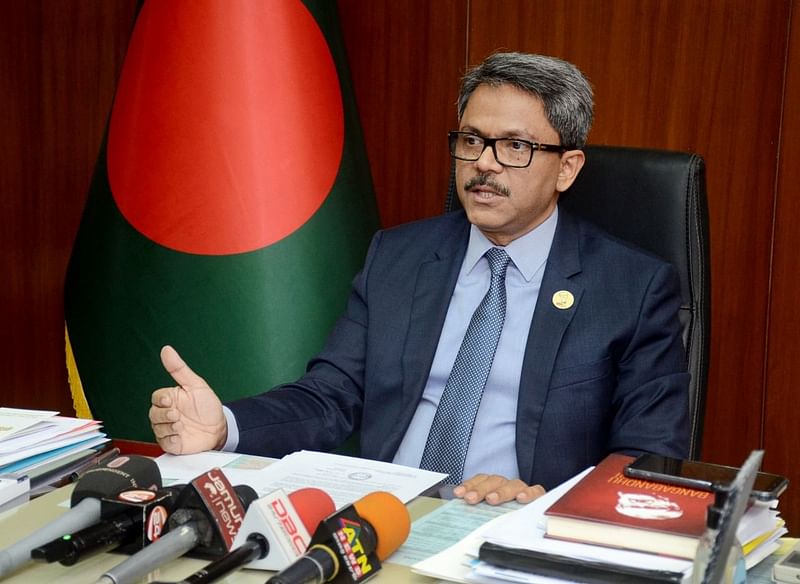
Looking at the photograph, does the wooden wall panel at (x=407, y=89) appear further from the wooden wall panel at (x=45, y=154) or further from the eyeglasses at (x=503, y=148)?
the eyeglasses at (x=503, y=148)

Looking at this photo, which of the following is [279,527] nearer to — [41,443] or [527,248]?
[41,443]

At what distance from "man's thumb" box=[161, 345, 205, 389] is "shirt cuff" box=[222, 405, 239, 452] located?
8cm

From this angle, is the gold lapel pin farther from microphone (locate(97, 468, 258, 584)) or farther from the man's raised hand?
microphone (locate(97, 468, 258, 584))

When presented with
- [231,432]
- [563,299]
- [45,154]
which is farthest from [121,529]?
[45,154]

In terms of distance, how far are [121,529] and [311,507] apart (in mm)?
221

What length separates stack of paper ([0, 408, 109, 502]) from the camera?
1447mm

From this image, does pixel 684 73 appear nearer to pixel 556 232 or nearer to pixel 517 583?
pixel 556 232

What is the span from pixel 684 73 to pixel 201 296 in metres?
1.56

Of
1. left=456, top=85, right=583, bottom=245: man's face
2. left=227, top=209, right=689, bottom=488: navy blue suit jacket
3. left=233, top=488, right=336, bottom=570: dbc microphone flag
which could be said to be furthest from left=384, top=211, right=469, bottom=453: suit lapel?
left=233, top=488, right=336, bottom=570: dbc microphone flag

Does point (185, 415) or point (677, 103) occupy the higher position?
point (677, 103)

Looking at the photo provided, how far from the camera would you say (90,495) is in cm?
121

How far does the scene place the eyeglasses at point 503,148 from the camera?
2.00 metres

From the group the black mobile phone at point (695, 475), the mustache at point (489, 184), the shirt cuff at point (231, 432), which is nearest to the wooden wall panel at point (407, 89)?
the mustache at point (489, 184)

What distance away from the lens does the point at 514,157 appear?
2010mm
